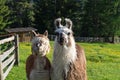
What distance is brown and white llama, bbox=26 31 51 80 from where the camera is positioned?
564cm

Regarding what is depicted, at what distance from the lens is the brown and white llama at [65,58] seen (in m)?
5.48

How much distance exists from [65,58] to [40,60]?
0.45 metres

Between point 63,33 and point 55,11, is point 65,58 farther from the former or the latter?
point 55,11

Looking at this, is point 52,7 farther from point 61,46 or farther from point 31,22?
point 61,46

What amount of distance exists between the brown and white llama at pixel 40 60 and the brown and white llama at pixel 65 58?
0.59 feet

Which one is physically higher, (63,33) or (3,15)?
(63,33)

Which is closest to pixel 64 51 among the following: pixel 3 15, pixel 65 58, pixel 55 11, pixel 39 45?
pixel 65 58

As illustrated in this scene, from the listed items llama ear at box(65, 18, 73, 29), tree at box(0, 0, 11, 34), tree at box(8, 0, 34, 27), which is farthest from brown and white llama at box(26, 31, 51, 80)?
tree at box(8, 0, 34, 27)

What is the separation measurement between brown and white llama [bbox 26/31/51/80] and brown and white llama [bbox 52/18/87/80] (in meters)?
0.18

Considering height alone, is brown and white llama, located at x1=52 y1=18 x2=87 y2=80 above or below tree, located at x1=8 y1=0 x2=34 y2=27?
above

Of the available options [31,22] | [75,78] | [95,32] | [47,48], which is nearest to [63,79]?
[75,78]

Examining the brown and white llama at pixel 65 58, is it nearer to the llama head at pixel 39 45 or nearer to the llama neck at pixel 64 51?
the llama neck at pixel 64 51

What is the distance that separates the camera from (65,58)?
5.51m

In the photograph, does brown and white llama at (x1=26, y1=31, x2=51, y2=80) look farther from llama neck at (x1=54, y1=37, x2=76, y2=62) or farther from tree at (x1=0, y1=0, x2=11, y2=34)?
tree at (x1=0, y1=0, x2=11, y2=34)
